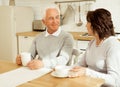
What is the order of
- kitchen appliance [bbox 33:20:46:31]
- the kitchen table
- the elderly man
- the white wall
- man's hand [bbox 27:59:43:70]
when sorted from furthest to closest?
kitchen appliance [bbox 33:20:46:31], the white wall, the elderly man, man's hand [bbox 27:59:43:70], the kitchen table

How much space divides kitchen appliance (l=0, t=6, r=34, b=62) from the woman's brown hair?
2.44m

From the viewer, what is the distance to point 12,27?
3.85 m

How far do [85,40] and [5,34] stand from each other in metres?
1.63

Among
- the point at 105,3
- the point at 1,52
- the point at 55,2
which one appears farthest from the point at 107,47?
the point at 1,52

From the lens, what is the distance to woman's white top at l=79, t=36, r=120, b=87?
56.6 inches

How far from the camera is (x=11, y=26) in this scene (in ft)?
12.6

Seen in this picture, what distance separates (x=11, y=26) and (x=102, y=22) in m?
2.52

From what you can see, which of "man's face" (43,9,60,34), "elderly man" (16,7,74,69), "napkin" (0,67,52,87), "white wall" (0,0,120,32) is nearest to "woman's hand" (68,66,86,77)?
"napkin" (0,67,52,87)

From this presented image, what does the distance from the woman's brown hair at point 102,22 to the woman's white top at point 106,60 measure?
2.2 inches

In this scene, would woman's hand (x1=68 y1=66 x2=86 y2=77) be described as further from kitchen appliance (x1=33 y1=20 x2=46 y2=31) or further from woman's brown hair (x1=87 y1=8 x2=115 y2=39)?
kitchen appliance (x1=33 y1=20 x2=46 y2=31)

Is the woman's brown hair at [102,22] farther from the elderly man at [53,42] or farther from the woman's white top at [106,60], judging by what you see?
the elderly man at [53,42]

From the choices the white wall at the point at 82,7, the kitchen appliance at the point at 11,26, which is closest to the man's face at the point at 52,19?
the white wall at the point at 82,7

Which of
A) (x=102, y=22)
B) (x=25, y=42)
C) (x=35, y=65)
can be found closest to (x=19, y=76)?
(x=35, y=65)

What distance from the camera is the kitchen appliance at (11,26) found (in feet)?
12.6
